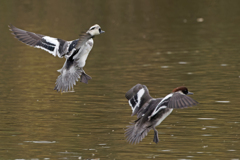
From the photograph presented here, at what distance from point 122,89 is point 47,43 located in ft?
12.8

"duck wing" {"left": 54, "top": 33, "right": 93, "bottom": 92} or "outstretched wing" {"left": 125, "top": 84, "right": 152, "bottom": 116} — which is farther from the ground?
"duck wing" {"left": 54, "top": 33, "right": 93, "bottom": 92}

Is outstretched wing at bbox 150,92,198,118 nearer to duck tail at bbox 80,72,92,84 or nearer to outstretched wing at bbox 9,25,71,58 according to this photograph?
outstretched wing at bbox 9,25,71,58

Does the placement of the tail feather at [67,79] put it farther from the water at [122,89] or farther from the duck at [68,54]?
the water at [122,89]

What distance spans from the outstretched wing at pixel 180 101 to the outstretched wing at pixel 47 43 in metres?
3.27

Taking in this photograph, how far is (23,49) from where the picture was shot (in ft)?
81.8

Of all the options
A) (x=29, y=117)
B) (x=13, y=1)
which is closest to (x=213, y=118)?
(x=29, y=117)

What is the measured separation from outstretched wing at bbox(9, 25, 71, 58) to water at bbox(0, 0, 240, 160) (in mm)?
1515

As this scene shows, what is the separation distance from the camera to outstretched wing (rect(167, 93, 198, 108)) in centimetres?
894

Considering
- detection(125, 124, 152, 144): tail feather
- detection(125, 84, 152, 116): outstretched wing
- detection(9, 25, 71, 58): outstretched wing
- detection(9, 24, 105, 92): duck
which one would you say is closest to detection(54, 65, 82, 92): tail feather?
detection(9, 24, 105, 92): duck

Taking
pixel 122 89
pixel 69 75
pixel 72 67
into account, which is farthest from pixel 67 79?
pixel 122 89

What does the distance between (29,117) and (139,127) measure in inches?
146

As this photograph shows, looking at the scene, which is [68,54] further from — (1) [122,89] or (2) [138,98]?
(1) [122,89]

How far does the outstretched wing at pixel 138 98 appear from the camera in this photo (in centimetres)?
1027

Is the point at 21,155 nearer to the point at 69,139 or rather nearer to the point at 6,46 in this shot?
the point at 69,139
